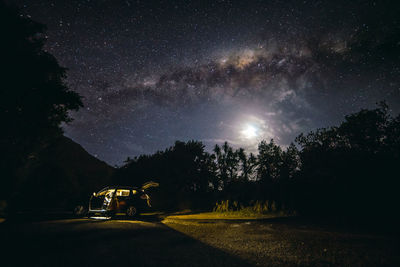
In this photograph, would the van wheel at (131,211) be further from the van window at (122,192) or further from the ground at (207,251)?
the ground at (207,251)

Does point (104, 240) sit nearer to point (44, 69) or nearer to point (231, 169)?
point (44, 69)

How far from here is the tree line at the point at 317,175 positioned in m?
10.9

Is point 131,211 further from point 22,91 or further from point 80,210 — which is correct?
point 22,91

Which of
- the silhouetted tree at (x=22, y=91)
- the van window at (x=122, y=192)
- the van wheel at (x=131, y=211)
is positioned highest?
the silhouetted tree at (x=22, y=91)

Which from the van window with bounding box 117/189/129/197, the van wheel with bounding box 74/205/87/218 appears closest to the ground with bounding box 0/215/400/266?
the van window with bounding box 117/189/129/197

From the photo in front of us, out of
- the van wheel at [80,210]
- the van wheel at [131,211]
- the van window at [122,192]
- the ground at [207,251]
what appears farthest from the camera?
the van wheel at [80,210]

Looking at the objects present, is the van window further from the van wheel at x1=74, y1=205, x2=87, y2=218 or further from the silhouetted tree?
the silhouetted tree

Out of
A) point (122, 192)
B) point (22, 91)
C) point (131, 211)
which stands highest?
point (22, 91)

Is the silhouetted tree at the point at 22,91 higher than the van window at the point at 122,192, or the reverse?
the silhouetted tree at the point at 22,91

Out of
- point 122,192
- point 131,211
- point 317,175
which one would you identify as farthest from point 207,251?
point 317,175

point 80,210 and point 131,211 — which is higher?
point 131,211

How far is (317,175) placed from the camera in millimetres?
13617

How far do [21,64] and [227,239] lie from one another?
47.9ft

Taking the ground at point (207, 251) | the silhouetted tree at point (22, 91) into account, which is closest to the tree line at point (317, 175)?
the ground at point (207, 251)
